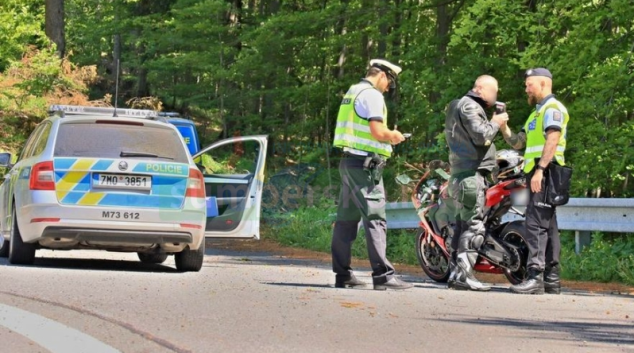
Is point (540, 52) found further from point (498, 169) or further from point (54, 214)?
point (54, 214)

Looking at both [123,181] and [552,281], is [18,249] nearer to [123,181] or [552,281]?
[123,181]

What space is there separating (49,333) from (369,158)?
403 centimetres

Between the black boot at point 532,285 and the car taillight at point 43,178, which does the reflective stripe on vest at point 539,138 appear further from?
the car taillight at point 43,178

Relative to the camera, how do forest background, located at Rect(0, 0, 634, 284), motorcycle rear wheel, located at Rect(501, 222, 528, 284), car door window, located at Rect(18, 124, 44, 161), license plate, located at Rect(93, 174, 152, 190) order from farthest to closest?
forest background, located at Rect(0, 0, 634, 284) < car door window, located at Rect(18, 124, 44, 161) < license plate, located at Rect(93, 174, 152, 190) < motorcycle rear wheel, located at Rect(501, 222, 528, 284)

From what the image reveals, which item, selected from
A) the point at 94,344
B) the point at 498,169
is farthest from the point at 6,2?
the point at 94,344

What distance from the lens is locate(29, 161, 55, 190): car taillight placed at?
1162 cm

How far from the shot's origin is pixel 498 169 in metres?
11.4

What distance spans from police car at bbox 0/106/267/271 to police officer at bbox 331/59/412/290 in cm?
212

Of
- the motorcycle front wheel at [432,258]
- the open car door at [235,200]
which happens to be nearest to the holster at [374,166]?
the motorcycle front wheel at [432,258]

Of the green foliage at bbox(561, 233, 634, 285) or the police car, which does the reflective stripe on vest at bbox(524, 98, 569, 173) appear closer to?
the green foliage at bbox(561, 233, 634, 285)

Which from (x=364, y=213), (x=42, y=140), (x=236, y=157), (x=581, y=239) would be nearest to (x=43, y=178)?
(x=42, y=140)

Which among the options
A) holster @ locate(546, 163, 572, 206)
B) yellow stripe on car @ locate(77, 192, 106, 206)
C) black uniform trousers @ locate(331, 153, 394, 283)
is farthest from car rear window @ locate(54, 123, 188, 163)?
holster @ locate(546, 163, 572, 206)

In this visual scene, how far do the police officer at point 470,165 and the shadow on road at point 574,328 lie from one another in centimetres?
245

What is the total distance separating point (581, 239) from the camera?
45.1 ft
